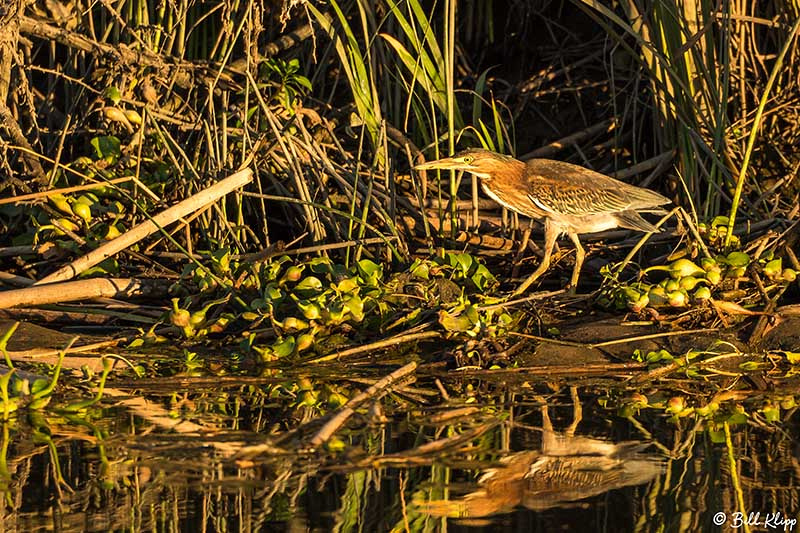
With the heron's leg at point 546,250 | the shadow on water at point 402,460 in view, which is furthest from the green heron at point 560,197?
the shadow on water at point 402,460

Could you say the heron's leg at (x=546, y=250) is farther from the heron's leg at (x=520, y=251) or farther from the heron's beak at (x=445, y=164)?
the heron's beak at (x=445, y=164)

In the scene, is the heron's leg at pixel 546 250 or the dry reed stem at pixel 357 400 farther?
the heron's leg at pixel 546 250

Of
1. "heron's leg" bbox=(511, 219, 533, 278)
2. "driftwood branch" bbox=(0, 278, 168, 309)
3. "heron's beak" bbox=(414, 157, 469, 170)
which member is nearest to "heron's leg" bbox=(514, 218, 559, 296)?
"heron's leg" bbox=(511, 219, 533, 278)

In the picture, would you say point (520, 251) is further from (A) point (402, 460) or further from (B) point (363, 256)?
(A) point (402, 460)

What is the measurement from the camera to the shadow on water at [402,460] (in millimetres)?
3555

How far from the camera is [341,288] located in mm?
5691

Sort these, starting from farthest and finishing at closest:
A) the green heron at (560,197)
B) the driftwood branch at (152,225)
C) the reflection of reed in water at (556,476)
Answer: the green heron at (560,197) < the driftwood branch at (152,225) < the reflection of reed in water at (556,476)

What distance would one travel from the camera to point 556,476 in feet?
13.0

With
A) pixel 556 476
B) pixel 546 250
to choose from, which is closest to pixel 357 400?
pixel 556 476

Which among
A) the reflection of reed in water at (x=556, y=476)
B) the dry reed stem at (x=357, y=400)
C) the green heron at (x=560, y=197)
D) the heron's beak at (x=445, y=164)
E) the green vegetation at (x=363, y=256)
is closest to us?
the reflection of reed in water at (x=556, y=476)

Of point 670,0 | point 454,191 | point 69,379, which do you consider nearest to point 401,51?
point 454,191

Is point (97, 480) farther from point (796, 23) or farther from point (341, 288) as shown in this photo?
point (796, 23)

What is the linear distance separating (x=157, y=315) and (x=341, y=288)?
92 cm

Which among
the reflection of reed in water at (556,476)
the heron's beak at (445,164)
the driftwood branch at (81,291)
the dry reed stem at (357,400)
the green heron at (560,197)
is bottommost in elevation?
the reflection of reed in water at (556,476)
